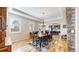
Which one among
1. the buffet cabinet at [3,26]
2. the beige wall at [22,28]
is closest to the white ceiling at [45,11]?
the beige wall at [22,28]

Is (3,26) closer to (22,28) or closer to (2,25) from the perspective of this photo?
(2,25)

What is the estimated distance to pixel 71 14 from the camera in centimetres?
216

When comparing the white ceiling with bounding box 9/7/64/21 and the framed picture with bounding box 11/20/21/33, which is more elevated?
the white ceiling with bounding box 9/7/64/21

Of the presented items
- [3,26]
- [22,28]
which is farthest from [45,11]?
[3,26]

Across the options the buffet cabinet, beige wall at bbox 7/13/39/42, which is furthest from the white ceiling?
the buffet cabinet

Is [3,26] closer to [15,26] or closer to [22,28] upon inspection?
[15,26]

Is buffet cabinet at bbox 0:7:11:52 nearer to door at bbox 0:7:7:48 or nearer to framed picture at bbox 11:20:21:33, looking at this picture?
door at bbox 0:7:7:48

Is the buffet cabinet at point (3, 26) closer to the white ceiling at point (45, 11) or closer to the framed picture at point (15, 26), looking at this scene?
the framed picture at point (15, 26)

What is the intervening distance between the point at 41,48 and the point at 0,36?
0.64 m

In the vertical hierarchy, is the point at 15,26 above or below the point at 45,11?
below

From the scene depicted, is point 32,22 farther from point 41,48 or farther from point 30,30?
point 41,48

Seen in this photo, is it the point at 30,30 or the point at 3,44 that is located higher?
the point at 30,30

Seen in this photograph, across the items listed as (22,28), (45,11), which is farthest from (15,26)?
→ (45,11)
